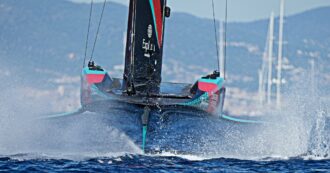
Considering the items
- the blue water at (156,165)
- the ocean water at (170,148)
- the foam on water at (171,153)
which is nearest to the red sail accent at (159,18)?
the ocean water at (170,148)

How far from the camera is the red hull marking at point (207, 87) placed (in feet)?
58.5

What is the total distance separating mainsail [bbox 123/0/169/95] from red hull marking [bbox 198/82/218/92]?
3.05 feet

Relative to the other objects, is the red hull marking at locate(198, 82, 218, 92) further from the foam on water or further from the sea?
the sea

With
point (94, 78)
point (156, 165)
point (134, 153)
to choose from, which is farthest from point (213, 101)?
point (156, 165)

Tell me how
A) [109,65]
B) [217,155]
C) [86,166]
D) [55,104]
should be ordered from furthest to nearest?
[109,65]
[55,104]
[217,155]
[86,166]

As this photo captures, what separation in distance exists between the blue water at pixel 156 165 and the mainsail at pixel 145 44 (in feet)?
8.85

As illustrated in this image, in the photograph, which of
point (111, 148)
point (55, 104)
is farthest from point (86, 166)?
point (55, 104)

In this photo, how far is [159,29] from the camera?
18.9 meters

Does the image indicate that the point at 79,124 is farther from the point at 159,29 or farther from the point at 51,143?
the point at 159,29

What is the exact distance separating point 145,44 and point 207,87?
1.68 meters

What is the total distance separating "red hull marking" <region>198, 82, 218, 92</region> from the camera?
702 inches

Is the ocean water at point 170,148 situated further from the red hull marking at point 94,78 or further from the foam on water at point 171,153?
Answer: the red hull marking at point 94,78

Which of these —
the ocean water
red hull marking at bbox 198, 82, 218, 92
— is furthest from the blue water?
red hull marking at bbox 198, 82, 218, 92

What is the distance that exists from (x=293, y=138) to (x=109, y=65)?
154777 millimetres
